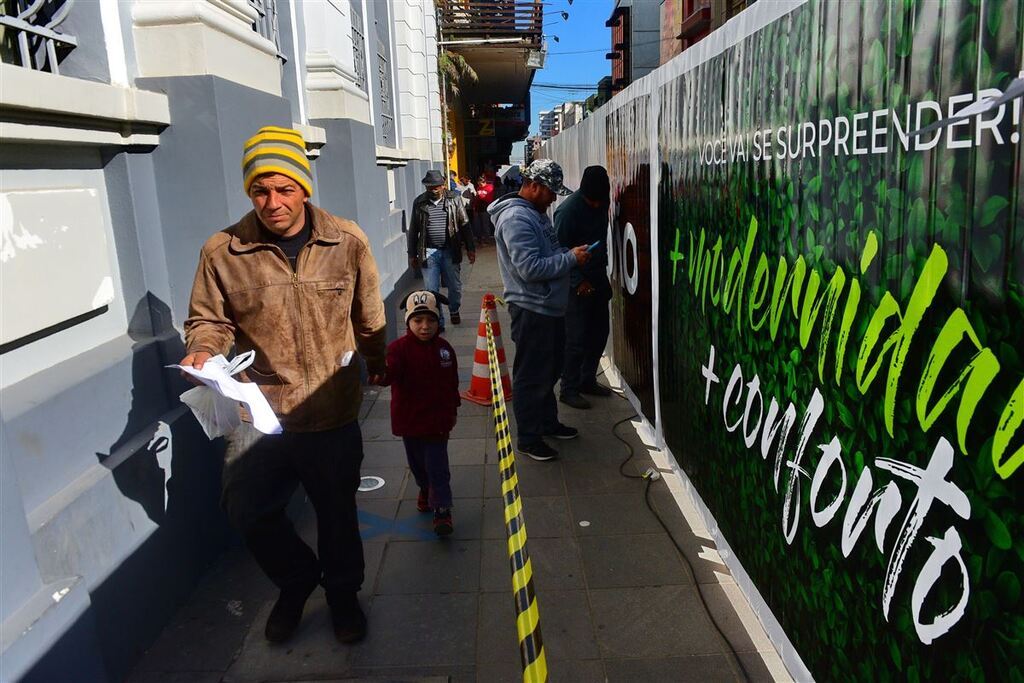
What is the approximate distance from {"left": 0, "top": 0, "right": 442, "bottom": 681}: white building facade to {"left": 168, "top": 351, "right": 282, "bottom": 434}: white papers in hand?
643mm

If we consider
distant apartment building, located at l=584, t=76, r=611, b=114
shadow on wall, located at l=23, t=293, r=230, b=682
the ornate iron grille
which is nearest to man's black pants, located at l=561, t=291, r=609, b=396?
shadow on wall, located at l=23, t=293, r=230, b=682

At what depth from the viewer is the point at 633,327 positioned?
5.64 m

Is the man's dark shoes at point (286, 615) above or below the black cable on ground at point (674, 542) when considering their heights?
above

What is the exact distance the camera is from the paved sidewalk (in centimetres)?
296

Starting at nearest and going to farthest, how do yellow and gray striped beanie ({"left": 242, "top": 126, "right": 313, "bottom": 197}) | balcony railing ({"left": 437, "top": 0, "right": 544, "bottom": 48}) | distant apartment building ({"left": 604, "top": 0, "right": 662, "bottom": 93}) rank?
yellow and gray striped beanie ({"left": 242, "top": 126, "right": 313, "bottom": 197}), balcony railing ({"left": 437, "top": 0, "right": 544, "bottom": 48}), distant apartment building ({"left": 604, "top": 0, "right": 662, "bottom": 93})

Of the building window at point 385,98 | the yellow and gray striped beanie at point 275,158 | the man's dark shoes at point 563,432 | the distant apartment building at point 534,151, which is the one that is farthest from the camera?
the distant apartment building at point 534,151

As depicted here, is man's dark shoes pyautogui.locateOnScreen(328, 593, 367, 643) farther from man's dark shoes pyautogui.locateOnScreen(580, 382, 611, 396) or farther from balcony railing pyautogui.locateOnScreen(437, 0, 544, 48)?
balcony railing pyautogui.locateOnScreen(437, 0, 544, 48)

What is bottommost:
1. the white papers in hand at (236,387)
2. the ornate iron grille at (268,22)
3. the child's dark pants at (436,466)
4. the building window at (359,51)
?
the child's dark pants at (436,466)

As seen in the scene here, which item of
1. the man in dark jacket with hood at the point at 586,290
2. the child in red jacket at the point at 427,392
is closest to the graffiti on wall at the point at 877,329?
the child in red jacket at the point at 427,392

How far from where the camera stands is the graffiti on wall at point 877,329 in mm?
1557

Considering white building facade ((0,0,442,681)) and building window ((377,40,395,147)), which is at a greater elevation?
building window ((377,40,395,147))

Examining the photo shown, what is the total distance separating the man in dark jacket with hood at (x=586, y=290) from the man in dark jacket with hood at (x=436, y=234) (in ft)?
9.05

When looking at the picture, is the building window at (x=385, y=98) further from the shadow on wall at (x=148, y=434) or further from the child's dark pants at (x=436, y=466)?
the child's dark pants at (x=436, y=466)

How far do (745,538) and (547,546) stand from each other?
1118mm
